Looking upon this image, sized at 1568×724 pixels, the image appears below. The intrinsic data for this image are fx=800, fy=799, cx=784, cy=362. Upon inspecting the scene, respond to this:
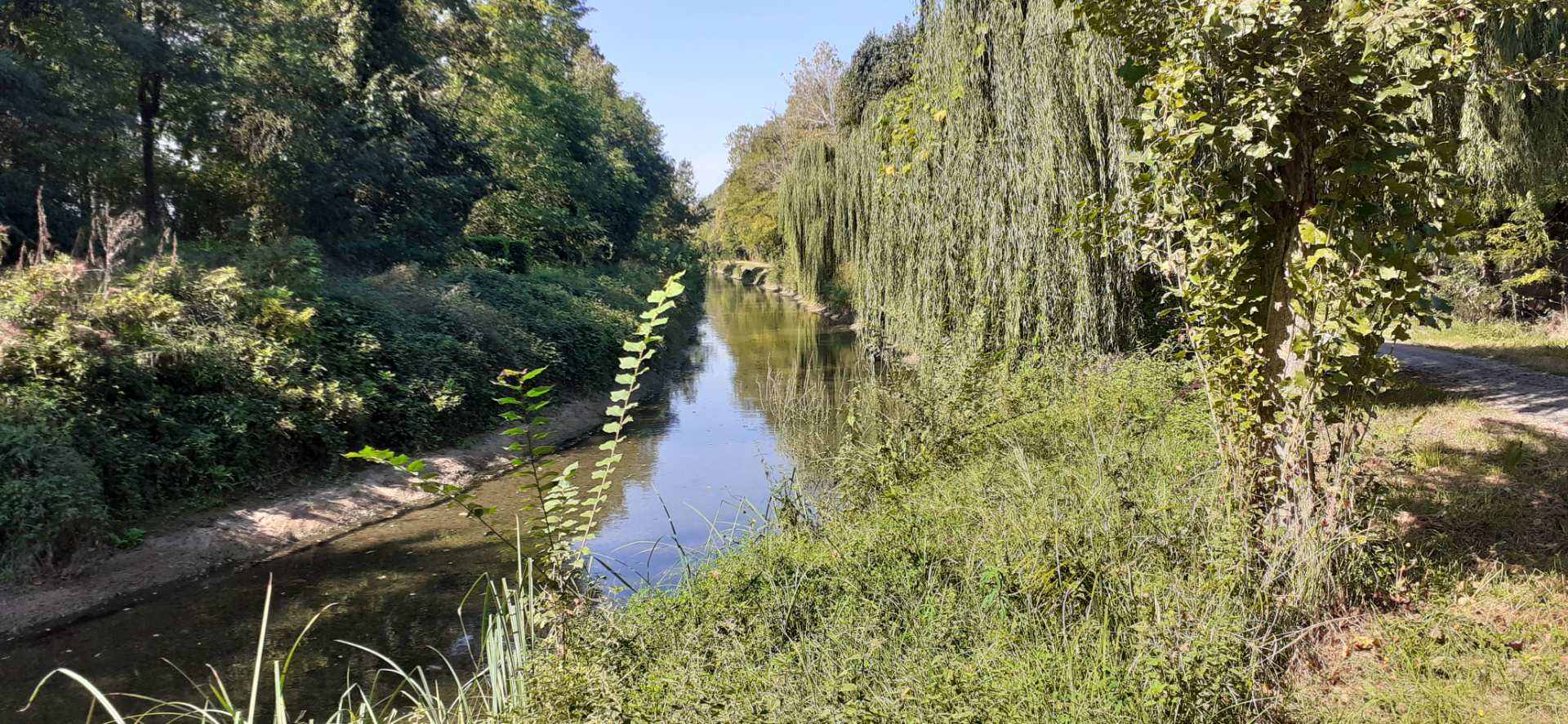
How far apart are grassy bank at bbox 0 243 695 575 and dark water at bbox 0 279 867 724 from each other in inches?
46.7

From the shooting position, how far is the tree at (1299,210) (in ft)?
10.2

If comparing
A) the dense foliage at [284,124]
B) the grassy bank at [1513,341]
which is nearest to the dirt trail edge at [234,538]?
the dense foliage at [284,124]

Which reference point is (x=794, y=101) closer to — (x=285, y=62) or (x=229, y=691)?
(x=285, y=62)

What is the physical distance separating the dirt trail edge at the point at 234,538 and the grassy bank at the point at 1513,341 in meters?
12.1

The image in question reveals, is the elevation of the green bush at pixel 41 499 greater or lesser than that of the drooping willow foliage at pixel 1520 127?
lesser

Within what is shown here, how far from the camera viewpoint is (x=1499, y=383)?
26.5ft

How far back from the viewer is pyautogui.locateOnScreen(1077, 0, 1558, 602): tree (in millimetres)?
3102

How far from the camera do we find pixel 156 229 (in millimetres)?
13039

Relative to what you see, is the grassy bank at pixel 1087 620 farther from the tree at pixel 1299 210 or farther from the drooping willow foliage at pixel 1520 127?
the drooping willow foliage at pixel 1520 127

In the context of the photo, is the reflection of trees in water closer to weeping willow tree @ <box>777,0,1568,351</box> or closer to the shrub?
weeping willow tree @ <box>777,0,1568,351</box>

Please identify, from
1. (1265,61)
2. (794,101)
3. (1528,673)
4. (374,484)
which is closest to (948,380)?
(1265,61)

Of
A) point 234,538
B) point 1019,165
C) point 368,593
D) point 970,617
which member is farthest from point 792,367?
point 970,617

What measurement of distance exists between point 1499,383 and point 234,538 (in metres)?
12.7

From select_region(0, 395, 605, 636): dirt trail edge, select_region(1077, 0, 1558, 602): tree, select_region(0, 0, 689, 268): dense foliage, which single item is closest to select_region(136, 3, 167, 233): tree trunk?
select_region(0, 0, 689, 268): dense foliage
